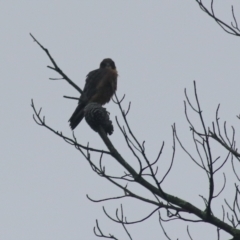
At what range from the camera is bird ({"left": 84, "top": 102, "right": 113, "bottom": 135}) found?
3715 millimetres

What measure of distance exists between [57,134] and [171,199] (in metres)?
0.84

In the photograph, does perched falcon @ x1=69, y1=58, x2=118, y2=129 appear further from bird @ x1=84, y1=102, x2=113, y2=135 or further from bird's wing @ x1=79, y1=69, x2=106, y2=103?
bird @ x1=84, y1=102, x2=113, y2=135

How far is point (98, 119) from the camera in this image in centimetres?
371

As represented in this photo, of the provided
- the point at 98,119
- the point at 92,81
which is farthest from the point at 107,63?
the point at 98,119

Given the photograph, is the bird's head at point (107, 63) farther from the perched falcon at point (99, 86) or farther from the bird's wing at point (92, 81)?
the bird's wing at point (92, 81)

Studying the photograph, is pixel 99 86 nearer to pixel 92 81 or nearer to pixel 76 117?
pixel 92 81

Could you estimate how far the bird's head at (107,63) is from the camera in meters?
8.58

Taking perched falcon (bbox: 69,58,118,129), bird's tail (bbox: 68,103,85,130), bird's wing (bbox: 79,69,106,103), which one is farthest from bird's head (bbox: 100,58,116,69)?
bird's tail (bbox: 68,103,85,130)

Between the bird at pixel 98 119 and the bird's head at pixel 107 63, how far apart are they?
4.82 meters

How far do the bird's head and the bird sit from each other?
4.82 metres

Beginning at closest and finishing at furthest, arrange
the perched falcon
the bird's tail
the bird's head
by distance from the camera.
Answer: the bird's tail, the perched falcon, the bird's head

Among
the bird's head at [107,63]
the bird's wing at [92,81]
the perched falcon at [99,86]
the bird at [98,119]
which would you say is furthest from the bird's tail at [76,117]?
the bird at [98,119]

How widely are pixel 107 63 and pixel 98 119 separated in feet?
16.5

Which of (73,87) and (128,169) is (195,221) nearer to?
(128,169)
